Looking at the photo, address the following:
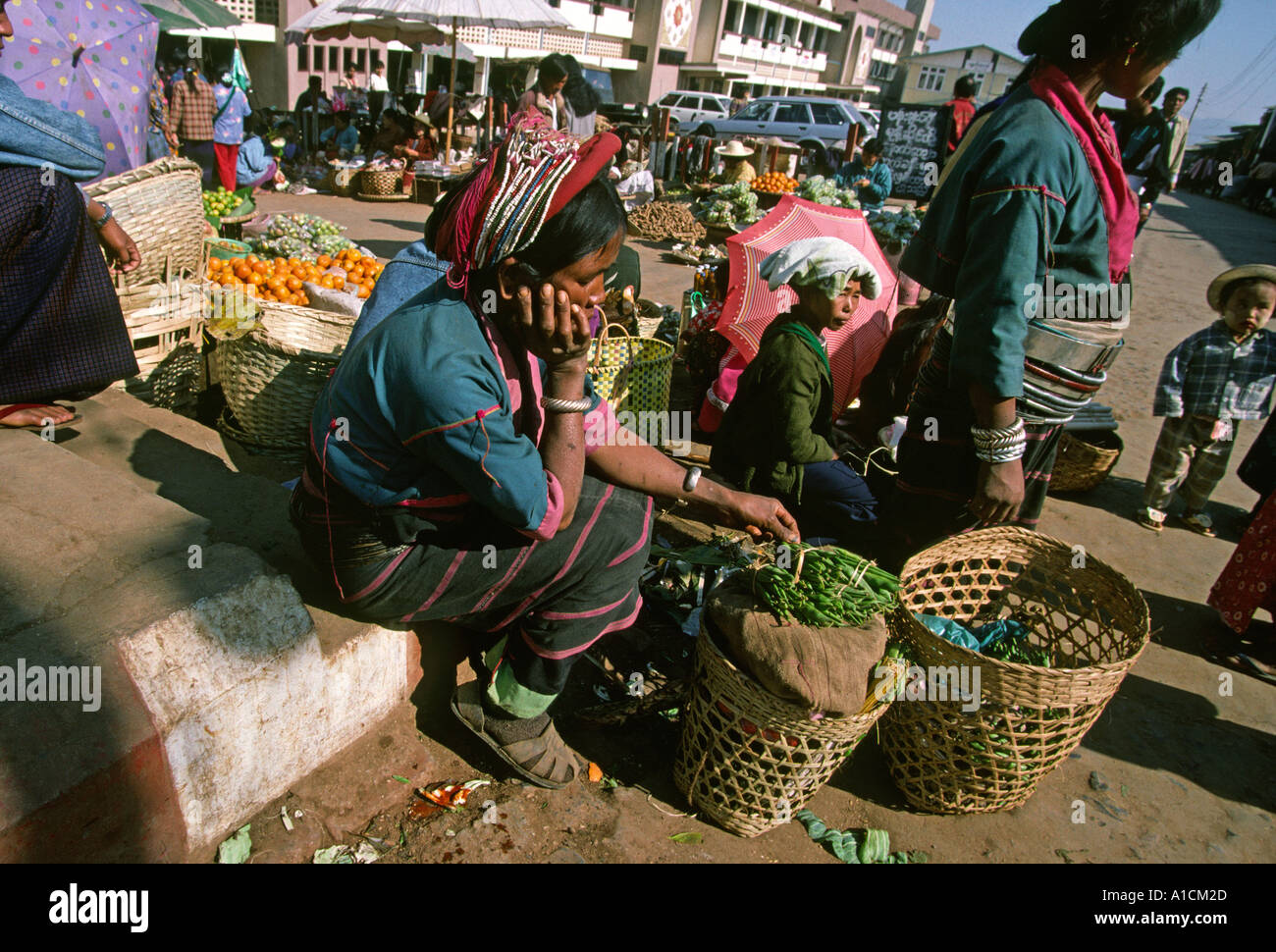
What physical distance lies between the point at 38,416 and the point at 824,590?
2.74 metres

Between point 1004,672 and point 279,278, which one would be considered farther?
point 279,278

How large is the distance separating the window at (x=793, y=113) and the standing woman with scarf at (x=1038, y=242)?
19.3 metres

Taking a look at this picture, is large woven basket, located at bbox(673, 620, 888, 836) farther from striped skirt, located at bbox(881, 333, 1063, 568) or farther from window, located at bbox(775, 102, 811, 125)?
window, located at bbox(775, 102, 811, 125)

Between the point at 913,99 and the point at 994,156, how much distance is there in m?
53.1

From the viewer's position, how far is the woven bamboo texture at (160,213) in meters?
3.67

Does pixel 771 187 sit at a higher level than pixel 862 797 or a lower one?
higher

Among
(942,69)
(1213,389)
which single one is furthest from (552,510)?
(942,69)

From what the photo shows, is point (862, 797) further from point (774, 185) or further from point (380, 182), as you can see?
point (380, 182)

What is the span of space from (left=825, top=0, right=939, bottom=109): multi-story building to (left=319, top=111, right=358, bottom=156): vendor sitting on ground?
1390 inches

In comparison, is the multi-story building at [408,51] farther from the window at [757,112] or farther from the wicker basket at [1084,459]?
the wicker basket at [1084,459]

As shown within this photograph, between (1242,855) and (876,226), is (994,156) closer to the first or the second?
(1242,855)

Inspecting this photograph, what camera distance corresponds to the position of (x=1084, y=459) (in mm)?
4527
